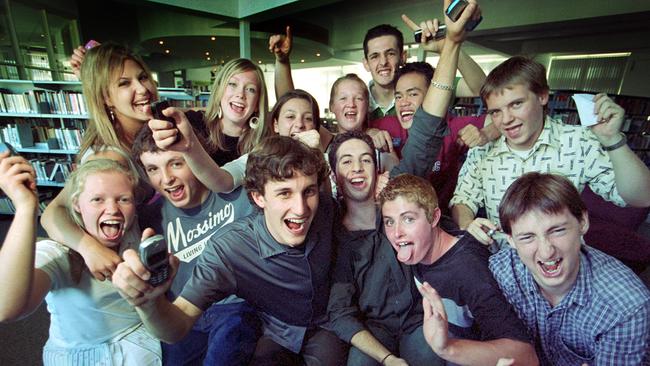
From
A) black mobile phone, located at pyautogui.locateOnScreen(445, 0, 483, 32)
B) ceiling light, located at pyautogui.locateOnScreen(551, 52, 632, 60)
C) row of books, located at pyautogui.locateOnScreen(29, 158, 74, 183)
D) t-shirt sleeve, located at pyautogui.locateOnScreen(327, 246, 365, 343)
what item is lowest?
row of books, located at pyautogui.locateOnScreen(29, 158, 74, 183)

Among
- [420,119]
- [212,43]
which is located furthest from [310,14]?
[420,119]

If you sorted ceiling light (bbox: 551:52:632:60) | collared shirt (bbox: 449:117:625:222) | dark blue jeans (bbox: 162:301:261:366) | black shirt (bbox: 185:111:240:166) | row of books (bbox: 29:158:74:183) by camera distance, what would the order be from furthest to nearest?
ceiling light (bbox: 551:52:632:60)
row of books (bbox: 29:158:74:183)
black shirt (bbox: 185:111:240:166)
collared shirt (bbox: 449:117:625:222)
dark blue jeans (bbox: 162:301:261:366)

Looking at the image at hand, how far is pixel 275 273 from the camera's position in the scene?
143cm

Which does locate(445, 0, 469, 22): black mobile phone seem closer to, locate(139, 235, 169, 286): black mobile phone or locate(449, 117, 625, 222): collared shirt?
locate(449, 117, 625, 222): collared shirt

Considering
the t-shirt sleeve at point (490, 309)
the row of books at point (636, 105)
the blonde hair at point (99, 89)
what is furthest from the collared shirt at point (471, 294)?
the row of books at point (636, 105)

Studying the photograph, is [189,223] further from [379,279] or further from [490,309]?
[490,309]

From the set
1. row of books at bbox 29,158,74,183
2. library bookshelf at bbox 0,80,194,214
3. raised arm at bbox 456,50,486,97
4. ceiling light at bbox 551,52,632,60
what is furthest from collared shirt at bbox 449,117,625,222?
ceiling light at bbox 551,52,632,60

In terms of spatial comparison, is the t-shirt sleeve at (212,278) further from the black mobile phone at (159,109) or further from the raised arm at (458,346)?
the raised arm at (458,346)

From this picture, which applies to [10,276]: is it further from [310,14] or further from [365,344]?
[310,14]

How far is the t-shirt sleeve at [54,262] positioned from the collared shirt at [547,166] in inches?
69.0

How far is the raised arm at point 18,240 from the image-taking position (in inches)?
36.6

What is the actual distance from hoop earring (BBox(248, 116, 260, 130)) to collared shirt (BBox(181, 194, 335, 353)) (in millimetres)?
740

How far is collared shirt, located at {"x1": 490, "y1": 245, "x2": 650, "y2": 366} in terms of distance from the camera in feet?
3.45

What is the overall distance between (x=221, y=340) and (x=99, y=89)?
1.38 metres
